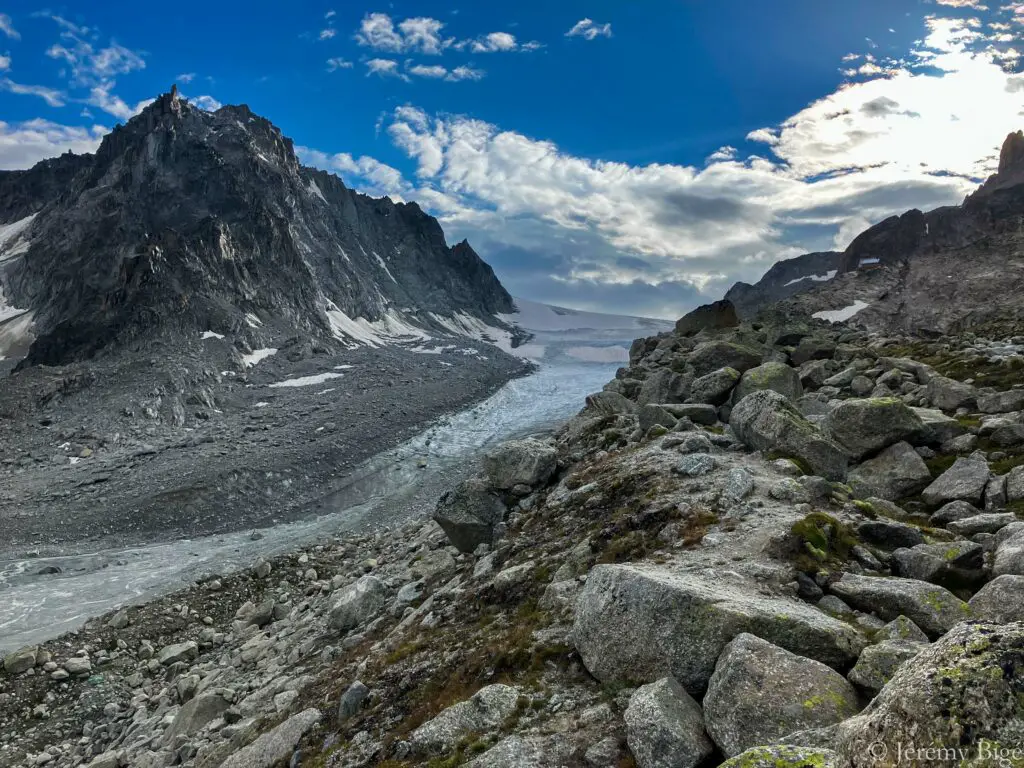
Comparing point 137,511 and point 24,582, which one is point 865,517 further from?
point 137,511

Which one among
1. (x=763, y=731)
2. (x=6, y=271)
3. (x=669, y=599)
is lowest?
(x=763, y=731)

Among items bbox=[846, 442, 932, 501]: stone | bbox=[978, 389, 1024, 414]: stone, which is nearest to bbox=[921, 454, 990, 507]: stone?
bbox=[846, 442, 932, 501]: stone

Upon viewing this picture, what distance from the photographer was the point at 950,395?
1744 cm

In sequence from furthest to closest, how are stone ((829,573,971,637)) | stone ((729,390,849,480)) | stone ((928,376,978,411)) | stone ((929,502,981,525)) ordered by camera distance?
stone ((928,376,978,411))
stone ((729,390,849,480))
stone ((929,502,981,525))
stone ((829,573,971,637))

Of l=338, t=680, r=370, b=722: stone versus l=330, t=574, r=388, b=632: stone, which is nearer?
l=338, t=680, r=370, b=722: stone

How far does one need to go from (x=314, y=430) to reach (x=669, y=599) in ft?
164

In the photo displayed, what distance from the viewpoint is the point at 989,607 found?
6.39 metres

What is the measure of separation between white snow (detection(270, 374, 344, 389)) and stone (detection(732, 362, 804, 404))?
65633 mm

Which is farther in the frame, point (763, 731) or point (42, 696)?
point (42, 696)

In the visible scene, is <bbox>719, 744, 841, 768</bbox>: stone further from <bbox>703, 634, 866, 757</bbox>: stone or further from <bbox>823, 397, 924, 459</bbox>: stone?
<bbox>823, 397, 924, 459</bbox>: stone

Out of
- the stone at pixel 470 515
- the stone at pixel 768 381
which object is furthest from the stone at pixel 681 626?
the stone at pixel 768 381

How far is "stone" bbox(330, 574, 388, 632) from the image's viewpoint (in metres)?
14.7

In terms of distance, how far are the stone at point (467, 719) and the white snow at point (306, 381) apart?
72.6 meters

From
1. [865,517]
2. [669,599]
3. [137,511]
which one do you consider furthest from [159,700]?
[137,511]
